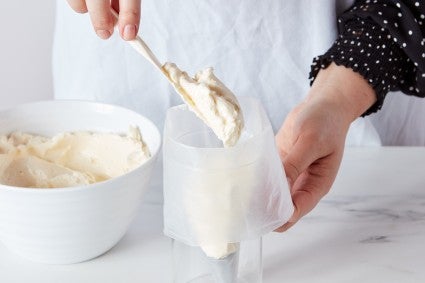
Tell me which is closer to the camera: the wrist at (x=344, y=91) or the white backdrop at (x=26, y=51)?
the wrist at (x=344, y=91)

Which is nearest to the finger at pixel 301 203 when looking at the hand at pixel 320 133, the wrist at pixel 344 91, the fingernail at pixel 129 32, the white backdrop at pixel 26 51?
the hand at pixel 320 133

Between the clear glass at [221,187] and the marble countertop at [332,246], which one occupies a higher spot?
the clear glass at [221,187]

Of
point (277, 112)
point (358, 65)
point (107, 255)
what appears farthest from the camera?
point (277, 112)

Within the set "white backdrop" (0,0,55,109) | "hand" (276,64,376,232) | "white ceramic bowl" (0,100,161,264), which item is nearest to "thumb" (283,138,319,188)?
"hand" (276,64,376,232)

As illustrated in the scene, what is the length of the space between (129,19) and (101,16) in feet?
0.10

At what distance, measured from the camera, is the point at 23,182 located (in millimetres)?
708

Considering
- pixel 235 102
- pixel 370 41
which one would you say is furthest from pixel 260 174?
pixel 370 41

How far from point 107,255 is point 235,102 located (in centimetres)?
21

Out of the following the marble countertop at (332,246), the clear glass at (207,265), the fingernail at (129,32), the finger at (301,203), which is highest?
the fingernail at (129,32)

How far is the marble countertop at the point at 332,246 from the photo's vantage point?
680mm

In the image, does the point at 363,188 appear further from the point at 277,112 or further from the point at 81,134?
the point at 81,134

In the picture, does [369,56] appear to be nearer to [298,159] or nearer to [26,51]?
[298,159]

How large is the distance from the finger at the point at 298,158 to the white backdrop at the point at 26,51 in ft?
1.79

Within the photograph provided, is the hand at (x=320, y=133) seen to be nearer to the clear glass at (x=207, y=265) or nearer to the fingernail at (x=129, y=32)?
the clear glass at (x=207, y=265)
